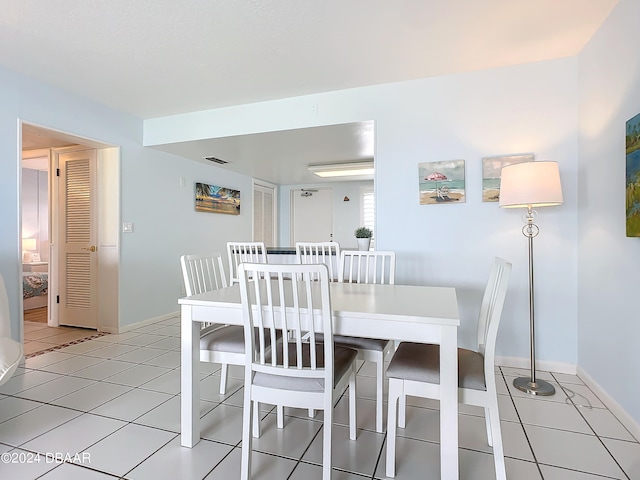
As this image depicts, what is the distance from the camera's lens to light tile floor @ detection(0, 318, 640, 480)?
1512mm

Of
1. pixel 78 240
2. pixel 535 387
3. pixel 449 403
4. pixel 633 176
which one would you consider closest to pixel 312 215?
pixel 78 240

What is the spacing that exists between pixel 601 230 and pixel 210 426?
2.60 metres

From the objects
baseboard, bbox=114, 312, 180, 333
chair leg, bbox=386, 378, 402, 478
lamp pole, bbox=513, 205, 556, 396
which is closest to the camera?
chair leg, bbox=386, 378, 402, 478

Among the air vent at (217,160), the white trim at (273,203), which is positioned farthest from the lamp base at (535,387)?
the white trim at (273,203)

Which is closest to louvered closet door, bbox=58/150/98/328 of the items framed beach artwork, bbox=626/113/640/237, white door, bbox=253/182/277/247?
white door, bbox=253/182/277/247

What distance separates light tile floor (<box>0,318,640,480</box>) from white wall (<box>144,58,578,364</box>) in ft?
1.70

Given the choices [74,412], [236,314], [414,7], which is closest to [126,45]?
[414,7]

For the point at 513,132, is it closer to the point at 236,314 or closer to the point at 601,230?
the point at 601,230

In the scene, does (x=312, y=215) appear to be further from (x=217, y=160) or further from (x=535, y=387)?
(x=535, y=387)

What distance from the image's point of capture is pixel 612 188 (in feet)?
6.65

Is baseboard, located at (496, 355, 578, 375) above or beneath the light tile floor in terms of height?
above

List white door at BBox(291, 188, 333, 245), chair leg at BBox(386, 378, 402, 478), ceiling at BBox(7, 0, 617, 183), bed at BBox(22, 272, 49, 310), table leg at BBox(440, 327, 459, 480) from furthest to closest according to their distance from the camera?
1. white door at BBox(291, 188, 333, 245)
2. bed at BBox(22, 272, 49, 310)
3. ceiling at BBox(7, 0, 617, 183)
4. chair leg at BBox(386, 378, 402, 478)
5. table leg at BBox(440, 327, 459, 480)

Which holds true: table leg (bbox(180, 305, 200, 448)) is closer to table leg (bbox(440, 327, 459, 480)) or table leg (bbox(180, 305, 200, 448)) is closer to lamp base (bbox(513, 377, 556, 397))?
table leg (bbox(440, 327, 459, 480))

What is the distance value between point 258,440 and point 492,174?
2.43m
